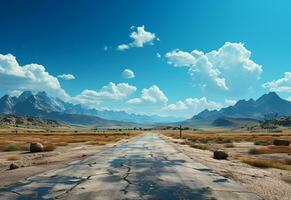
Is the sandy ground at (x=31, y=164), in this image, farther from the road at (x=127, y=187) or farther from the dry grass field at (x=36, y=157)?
the road at (x=127, y=187)

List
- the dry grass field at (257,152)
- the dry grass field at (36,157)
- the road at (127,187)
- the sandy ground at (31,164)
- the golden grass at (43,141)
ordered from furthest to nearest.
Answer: the golden grass at (43,141) → the dry grass field at (257,152) → the dry grass field at (36,157) → the sandy ground at (31,164) → the road at (127,187)

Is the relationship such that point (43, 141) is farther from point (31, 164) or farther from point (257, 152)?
point (31, 164)

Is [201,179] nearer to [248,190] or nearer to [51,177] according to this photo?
[248,190]

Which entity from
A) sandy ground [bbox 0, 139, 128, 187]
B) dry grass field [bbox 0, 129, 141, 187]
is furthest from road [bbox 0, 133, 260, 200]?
dry grass field [bbox 0, 129, 141, 187]

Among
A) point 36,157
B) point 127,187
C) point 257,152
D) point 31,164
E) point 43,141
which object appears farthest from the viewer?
point 43,141

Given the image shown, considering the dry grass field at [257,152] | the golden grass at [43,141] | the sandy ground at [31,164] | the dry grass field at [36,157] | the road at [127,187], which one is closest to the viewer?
the road at [127,187]

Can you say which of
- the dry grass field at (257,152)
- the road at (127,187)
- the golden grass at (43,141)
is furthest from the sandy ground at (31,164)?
the dry grass field at (257,152)

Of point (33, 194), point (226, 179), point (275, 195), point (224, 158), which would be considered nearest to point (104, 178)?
point (33, 194)

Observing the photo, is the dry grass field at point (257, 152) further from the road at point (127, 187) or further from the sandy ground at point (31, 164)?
the sandy ground at point (31, 164)

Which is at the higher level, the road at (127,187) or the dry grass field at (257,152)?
the dry grass field at (257,152)

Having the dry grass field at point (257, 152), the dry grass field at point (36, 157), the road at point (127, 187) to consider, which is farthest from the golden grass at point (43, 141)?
the road at point (127, 187)

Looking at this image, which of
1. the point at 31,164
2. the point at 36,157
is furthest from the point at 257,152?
the point at 31,164

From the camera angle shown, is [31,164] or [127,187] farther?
[31,164]

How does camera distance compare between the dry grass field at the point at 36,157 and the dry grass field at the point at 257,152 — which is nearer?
the dry grass field at the point at 36,157
